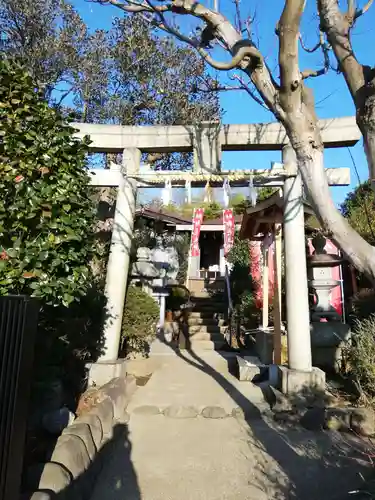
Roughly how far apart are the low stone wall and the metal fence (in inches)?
9.4

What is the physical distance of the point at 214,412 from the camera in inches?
222

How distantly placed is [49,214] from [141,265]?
667 centimetres

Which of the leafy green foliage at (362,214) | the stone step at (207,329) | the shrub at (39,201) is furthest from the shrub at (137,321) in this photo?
the leafy green foliage at (362,214)

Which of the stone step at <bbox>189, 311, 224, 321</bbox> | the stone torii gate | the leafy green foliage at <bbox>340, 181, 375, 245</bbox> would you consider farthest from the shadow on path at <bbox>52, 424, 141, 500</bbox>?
the stone step at <bbox>189, 311, 224, 321</bbox>

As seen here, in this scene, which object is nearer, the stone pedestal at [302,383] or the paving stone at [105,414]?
the paving stone at [105,414]

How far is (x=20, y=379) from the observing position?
242 cm

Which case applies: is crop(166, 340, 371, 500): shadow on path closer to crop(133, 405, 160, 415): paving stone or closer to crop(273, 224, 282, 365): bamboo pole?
crop(133, 405, 160, 415): paving stone

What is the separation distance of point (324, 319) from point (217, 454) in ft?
14.2

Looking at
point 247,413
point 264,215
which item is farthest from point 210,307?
point 247,413

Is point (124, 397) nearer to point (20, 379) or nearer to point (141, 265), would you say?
point (20, 379)

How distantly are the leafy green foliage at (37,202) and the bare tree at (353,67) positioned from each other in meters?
2.49

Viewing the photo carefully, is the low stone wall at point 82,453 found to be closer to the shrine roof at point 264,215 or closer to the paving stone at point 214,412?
the paving stone at point 214,412

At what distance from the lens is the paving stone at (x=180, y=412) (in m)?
5.63

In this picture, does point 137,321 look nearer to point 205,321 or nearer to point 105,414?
point 105,414
